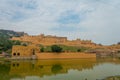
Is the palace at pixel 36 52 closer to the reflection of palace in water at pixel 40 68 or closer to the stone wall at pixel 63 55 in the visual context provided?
the stone wall at pixel 63 55

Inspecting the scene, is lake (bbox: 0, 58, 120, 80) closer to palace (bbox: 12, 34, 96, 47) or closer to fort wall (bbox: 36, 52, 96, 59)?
fort wall (bbox: 36, 52, 96, 59)

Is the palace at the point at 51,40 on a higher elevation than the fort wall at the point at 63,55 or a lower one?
higher

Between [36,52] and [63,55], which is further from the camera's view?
[63,55]

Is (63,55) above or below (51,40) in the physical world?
below

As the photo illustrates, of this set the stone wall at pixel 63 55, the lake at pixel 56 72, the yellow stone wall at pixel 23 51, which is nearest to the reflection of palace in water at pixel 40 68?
the lake at pixel 56 72

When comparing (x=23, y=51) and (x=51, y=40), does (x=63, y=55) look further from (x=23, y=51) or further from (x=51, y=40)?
(x=51, y=40)

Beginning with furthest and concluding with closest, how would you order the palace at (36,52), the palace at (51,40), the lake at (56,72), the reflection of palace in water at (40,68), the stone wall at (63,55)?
the palace at (51,40) < the stone wall at (63,55) < the palace at (36,52) < the reflection of palace in water at (40,68) < the lake at (56,72)

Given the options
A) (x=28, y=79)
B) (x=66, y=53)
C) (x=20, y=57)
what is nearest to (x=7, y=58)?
(x=20, y=57)

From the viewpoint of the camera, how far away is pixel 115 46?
8950cm

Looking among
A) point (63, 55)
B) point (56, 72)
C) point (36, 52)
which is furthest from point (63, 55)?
point (56, 72)

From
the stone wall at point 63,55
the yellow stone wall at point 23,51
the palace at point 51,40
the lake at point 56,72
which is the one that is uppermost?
the palace at point 51,40

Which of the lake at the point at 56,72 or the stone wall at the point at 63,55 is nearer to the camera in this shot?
the lake at the point at 56,72

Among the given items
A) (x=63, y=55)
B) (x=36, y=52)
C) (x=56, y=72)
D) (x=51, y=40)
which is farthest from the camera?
(x=51, y=40)

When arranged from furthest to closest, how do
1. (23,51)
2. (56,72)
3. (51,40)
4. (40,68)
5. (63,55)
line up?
(51,40)
(63,55)
(23,51)
(40,68)
(56,72)
